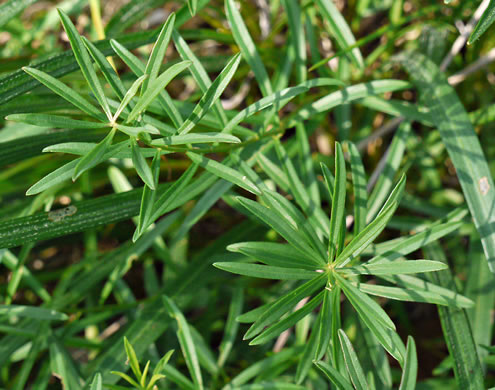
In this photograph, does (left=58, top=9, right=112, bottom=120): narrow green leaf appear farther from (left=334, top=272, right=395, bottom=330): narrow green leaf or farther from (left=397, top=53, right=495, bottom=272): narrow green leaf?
(left=397, top=53, right=495, bottom=272): narrow green leaf

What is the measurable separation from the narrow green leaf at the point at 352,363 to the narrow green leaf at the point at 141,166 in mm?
343

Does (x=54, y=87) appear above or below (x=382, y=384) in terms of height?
above

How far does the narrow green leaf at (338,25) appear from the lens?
0.93m

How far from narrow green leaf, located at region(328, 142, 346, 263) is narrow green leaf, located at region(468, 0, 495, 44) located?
25cm

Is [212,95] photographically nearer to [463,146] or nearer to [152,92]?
[152,92]

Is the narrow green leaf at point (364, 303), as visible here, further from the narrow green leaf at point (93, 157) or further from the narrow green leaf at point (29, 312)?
the narrow green leaf at point (29, 312)

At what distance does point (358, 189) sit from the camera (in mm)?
755

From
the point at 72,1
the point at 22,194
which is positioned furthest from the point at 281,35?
the point at 22,194

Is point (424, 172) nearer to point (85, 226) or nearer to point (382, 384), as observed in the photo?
point (382, 384)

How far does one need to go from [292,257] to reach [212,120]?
0.31 meters

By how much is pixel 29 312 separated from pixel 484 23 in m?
0.95

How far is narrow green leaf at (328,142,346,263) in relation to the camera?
63cm

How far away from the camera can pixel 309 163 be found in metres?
0.93

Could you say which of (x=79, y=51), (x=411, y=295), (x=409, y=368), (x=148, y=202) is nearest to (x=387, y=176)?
(x=411, y=295)
